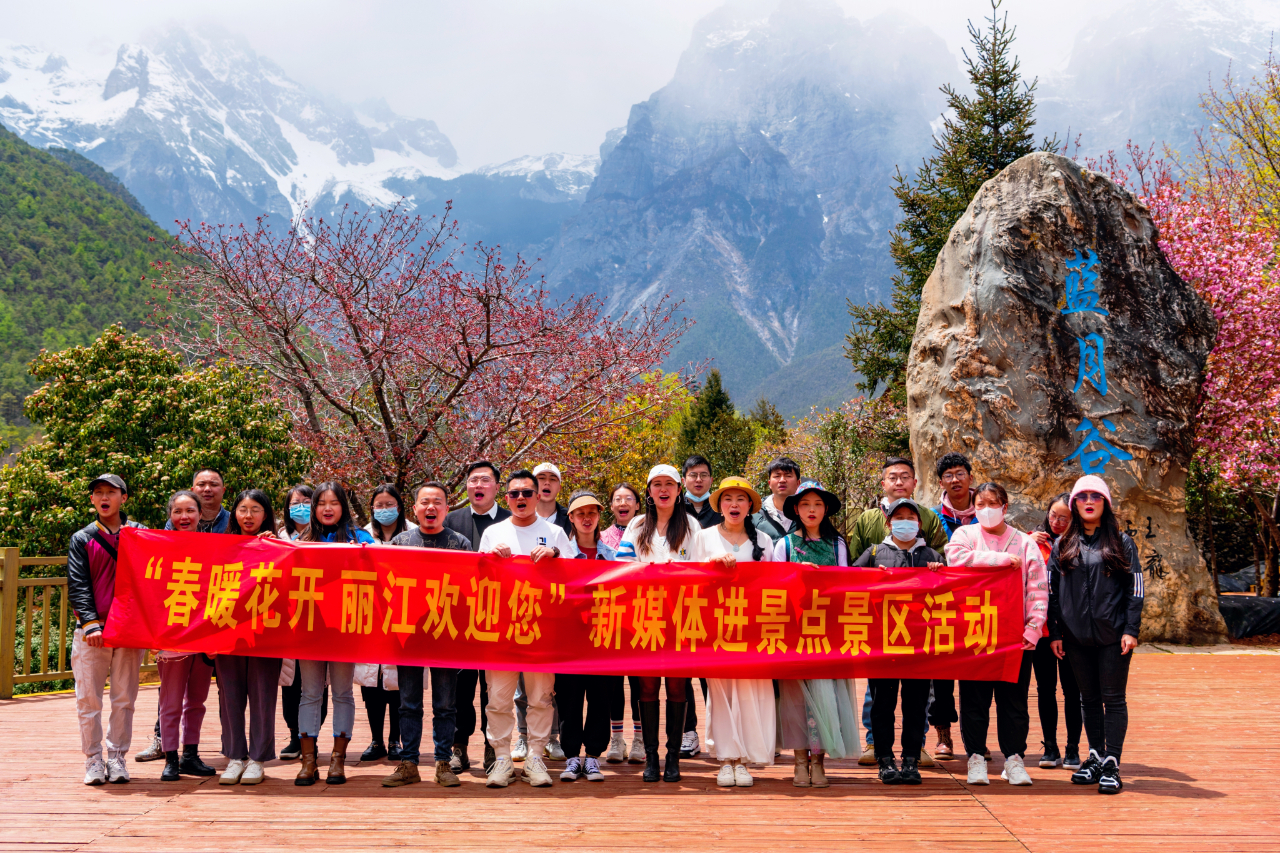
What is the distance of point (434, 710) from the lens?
4.60m

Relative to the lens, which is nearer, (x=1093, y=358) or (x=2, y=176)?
(x=1093, y=358)

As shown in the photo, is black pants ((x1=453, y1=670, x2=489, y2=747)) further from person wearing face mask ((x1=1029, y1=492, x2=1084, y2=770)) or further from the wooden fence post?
the wooden fence post

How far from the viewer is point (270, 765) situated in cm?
496

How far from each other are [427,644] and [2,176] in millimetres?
47865

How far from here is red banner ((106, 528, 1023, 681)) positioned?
187 inches

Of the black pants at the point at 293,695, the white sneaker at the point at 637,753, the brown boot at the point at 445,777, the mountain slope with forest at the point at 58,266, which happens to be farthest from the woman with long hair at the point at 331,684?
the mountain slope with forest at the point at 58,266

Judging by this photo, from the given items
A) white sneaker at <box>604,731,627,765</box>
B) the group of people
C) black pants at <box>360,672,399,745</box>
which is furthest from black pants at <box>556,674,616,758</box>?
black pants at <box>360,672,399,745</box>

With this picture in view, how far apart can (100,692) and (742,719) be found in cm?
359

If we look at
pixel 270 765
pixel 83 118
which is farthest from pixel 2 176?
pixel 83 118

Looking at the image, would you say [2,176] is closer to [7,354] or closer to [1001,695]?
[7,354]

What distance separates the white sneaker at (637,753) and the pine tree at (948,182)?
12028 mm

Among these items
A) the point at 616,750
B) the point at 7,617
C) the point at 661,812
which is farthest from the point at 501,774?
the point at 7,617

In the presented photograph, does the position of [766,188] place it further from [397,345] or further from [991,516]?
[991,516]

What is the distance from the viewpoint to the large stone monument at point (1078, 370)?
30.6 feet
